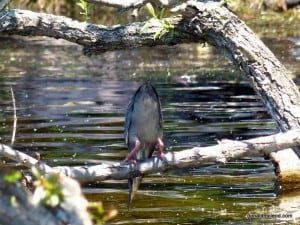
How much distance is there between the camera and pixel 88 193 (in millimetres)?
9422

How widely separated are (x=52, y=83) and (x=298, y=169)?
8755 millimetres

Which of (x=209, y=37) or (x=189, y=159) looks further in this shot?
(x=209, y=37)

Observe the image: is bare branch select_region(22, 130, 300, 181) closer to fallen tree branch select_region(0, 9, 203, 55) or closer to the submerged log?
the submerged log

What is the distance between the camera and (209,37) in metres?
7.74

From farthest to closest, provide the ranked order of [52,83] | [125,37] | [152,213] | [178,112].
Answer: [52,83] → [178,112] → [152,213] → [125,37]

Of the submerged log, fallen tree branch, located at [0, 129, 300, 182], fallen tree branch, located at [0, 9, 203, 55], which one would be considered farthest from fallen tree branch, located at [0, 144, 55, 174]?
fallen tree branch, located at [0, 9, 203, 55]

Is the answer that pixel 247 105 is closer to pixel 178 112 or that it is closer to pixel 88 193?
pixel 178 112

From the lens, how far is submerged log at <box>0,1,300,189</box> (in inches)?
290

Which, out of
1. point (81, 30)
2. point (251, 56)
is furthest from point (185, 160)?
point (81, 30)

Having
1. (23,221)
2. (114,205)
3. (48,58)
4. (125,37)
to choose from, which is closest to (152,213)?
(114,205)

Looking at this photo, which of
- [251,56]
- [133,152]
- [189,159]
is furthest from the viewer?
[251,56]

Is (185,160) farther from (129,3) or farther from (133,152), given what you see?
(129,3)

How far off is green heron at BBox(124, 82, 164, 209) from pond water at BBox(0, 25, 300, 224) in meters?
1.22

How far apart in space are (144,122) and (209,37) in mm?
1010
